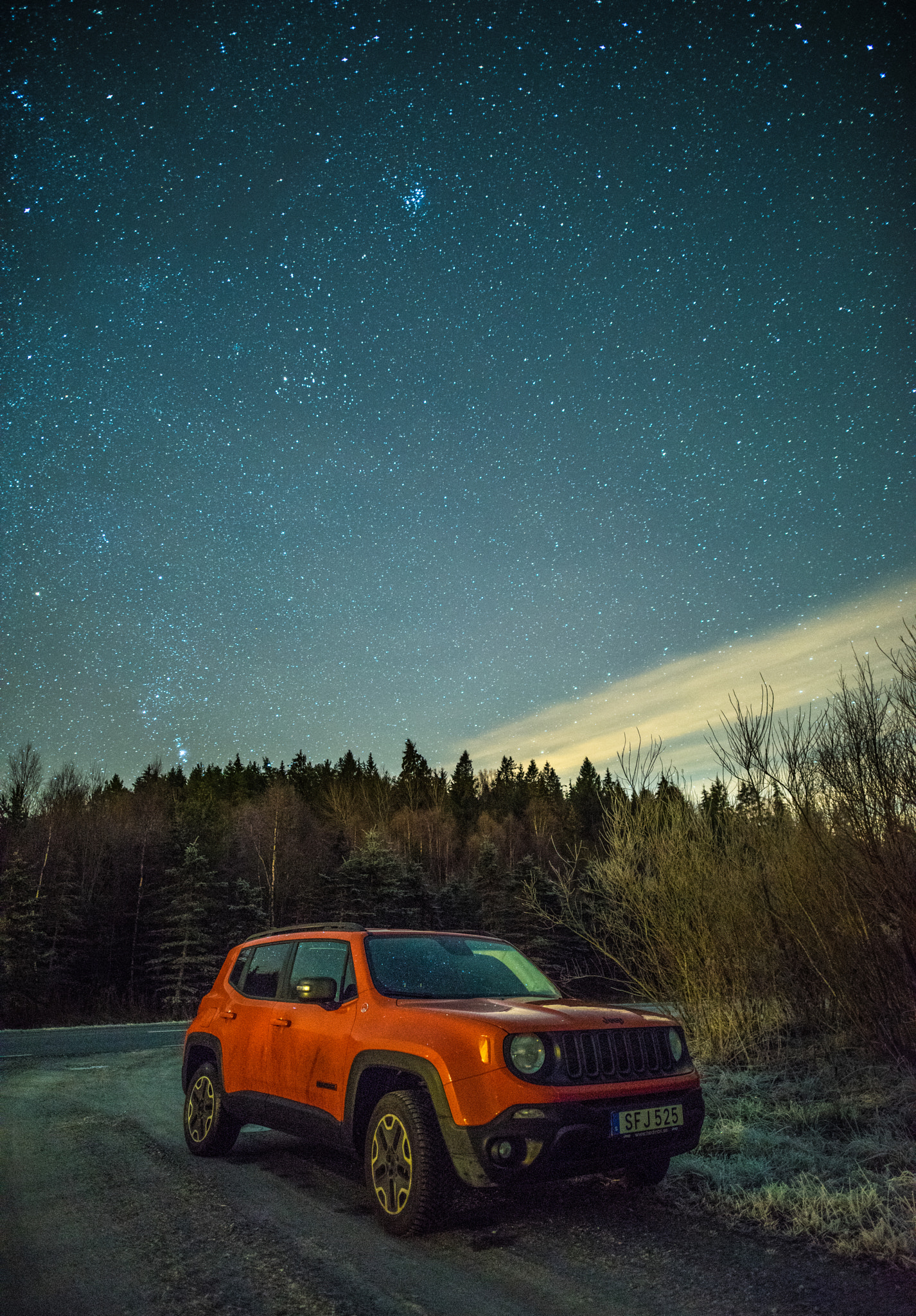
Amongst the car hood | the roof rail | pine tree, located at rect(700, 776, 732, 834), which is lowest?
the car hood

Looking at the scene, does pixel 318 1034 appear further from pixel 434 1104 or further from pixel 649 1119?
pixel 649 1119

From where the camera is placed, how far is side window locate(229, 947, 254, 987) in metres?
6.69

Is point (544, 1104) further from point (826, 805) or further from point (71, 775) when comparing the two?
point (71, 775)

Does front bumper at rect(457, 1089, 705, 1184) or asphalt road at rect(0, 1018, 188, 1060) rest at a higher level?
front bumper at rect(457, 1089, 705, 1184)

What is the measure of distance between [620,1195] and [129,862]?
1903 inches

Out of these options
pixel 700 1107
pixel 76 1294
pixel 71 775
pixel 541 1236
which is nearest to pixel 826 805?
pixel 700 1107

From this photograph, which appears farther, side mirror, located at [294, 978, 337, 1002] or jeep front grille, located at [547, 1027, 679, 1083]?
side mirror, located at [294, 978, 337, 1002]

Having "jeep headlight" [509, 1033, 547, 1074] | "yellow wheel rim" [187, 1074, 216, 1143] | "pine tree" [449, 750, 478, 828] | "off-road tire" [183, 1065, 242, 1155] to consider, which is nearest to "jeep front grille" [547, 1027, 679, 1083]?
"jeep headlight" [509, 1033, 547, 1074]

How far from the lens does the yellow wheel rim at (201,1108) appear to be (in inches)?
245

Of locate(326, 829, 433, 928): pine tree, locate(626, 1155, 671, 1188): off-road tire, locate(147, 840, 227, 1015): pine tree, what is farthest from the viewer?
locate(326, 829, 433, 928): pine tree

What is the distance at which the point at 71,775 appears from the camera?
56.9 meters

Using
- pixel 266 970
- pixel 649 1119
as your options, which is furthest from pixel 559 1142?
pixel 266 970

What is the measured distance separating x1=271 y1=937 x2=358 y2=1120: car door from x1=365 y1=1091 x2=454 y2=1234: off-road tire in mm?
387

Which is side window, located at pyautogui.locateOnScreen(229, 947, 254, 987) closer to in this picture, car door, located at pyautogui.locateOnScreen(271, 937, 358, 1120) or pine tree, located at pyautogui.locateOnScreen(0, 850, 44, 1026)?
car door, located at pyautogui.locateOnScreen(271, 937, 358, 1120)
